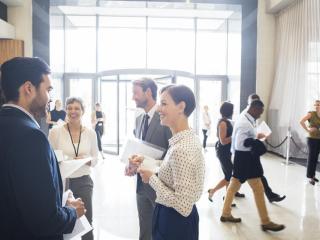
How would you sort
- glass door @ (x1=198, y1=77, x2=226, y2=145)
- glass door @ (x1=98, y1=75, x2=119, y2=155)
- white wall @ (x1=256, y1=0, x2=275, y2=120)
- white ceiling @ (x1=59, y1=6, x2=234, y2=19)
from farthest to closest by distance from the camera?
glass door @ (x1=198, y1=77, x2=226, y2=145) → white ceiling @ (x1=59, y1=6, x2=234, y2=19) → glass door @ (x1=98, y1=75, x2=119, y2=155) → white wall @ (x1=256, y1=0, x2=275, y2=120)

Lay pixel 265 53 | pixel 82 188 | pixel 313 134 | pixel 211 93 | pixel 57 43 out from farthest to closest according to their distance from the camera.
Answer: pixel 211 93 → pixel 57 43 → pixel 265 53 → pixel 313 134 → pixel 82 188

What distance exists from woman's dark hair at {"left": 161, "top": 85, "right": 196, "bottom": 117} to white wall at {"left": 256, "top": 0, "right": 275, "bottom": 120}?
8.67m

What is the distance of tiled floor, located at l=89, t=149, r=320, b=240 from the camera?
3.43 m

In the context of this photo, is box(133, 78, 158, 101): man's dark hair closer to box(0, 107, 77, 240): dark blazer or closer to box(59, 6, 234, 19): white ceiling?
box(0, 107, 77, 240): dark blazer

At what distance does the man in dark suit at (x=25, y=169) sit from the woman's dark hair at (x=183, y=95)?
728 millimetres

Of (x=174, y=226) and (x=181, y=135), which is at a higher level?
(x=181, y=135)

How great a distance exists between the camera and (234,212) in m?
4.13

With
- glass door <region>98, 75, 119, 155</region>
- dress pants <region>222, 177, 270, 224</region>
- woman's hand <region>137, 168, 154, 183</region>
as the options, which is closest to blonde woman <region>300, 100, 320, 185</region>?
dress pants <region>222, 177, 270, 224</region>

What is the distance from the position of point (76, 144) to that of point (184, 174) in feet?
4.40

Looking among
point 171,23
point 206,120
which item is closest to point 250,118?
point 206,120

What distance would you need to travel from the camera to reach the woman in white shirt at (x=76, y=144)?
257cm

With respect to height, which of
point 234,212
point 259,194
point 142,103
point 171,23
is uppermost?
point 171,23

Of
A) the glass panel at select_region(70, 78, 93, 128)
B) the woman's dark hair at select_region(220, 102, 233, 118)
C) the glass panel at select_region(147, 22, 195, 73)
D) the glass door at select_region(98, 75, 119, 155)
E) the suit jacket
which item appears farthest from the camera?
the glass panel at select_region(147, 22, 195, 73)

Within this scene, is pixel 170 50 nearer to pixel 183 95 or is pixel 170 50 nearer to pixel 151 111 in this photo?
pixel 151 111
